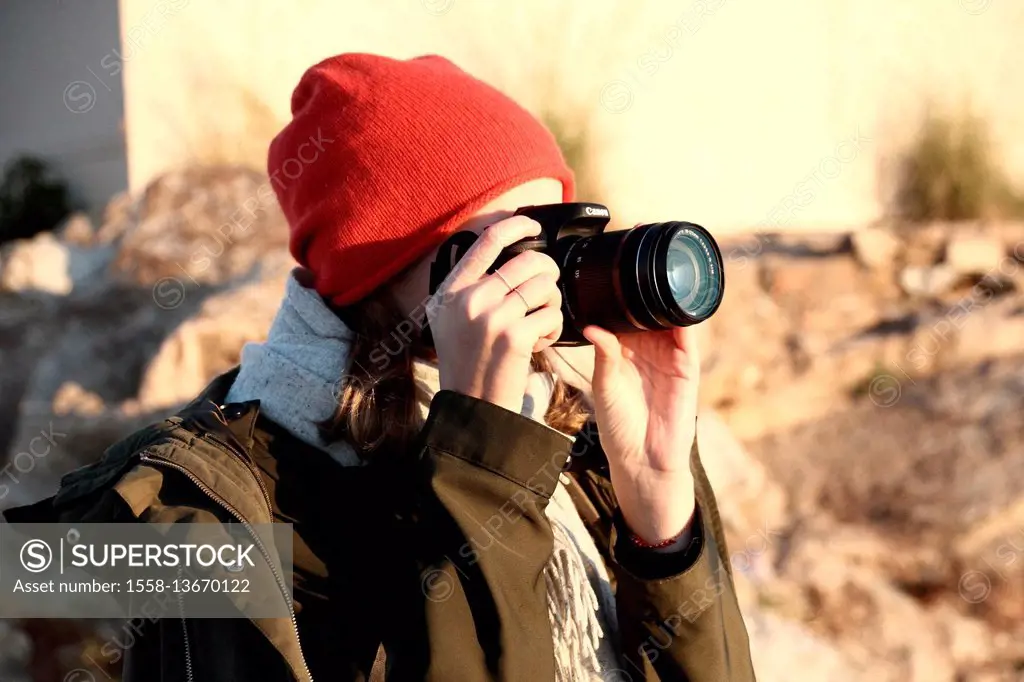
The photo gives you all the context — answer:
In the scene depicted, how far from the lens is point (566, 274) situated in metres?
1.16

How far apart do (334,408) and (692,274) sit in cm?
48

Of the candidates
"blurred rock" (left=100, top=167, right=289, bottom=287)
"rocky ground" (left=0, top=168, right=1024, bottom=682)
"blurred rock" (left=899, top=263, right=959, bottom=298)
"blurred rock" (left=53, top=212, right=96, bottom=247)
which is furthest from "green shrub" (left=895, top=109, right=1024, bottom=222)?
"blurred rock" (left=53, top=212, right=96, bottom=247)

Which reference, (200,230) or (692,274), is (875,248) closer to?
(200,230)

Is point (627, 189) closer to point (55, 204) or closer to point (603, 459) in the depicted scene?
point (55, 204)

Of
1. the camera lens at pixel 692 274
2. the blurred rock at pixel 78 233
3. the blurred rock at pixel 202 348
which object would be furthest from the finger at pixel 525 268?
the blurred rock at pixel 78 233

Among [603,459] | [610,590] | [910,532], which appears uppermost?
[603,459]

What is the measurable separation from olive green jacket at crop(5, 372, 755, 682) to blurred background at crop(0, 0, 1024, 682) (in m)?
0.21

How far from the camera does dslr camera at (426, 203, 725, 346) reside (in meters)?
1.11

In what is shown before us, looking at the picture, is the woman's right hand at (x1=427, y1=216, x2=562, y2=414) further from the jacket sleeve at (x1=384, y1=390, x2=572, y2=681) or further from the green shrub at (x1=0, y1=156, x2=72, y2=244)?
the green shrub at (x1=0, y1=156, x2=72, y2=244)

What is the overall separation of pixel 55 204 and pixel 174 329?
2856 millimetres

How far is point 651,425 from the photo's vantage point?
50.9 inches

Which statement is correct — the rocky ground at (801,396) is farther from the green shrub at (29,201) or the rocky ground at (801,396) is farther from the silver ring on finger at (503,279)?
the silver ring on finger at (503,279)

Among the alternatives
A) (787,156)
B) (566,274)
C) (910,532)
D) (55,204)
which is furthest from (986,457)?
(55,204)
